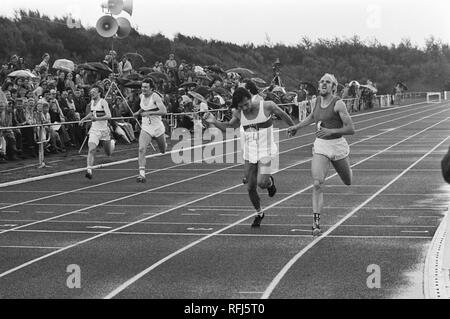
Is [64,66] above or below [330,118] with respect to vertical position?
above

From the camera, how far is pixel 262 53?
301 ft

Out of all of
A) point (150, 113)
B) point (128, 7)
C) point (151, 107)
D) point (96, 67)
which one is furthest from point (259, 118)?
point (96, 67)

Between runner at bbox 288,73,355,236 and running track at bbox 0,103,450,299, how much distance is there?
72 cm

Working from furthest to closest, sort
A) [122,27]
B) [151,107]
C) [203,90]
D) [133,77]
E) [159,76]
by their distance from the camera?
[203,90] < [159,76] < [133,77] < [122,27] < [151,107]

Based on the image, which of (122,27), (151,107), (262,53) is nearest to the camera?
(151,107)

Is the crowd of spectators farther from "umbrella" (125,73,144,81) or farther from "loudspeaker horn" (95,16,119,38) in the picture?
"loudspeaker horn" (95,16,119,38)

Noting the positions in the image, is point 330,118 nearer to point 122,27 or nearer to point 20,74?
point 20,74

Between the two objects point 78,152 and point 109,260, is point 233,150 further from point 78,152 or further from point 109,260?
point 109,260

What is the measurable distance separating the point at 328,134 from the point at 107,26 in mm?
14025

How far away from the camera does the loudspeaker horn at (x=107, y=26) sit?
25531mm

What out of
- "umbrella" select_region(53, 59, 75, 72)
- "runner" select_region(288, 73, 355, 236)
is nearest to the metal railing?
"umbrella" select_region(53, 59, 75, 72)

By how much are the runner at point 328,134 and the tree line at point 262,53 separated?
18.1m

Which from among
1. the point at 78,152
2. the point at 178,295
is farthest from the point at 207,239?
the point at 78,152
